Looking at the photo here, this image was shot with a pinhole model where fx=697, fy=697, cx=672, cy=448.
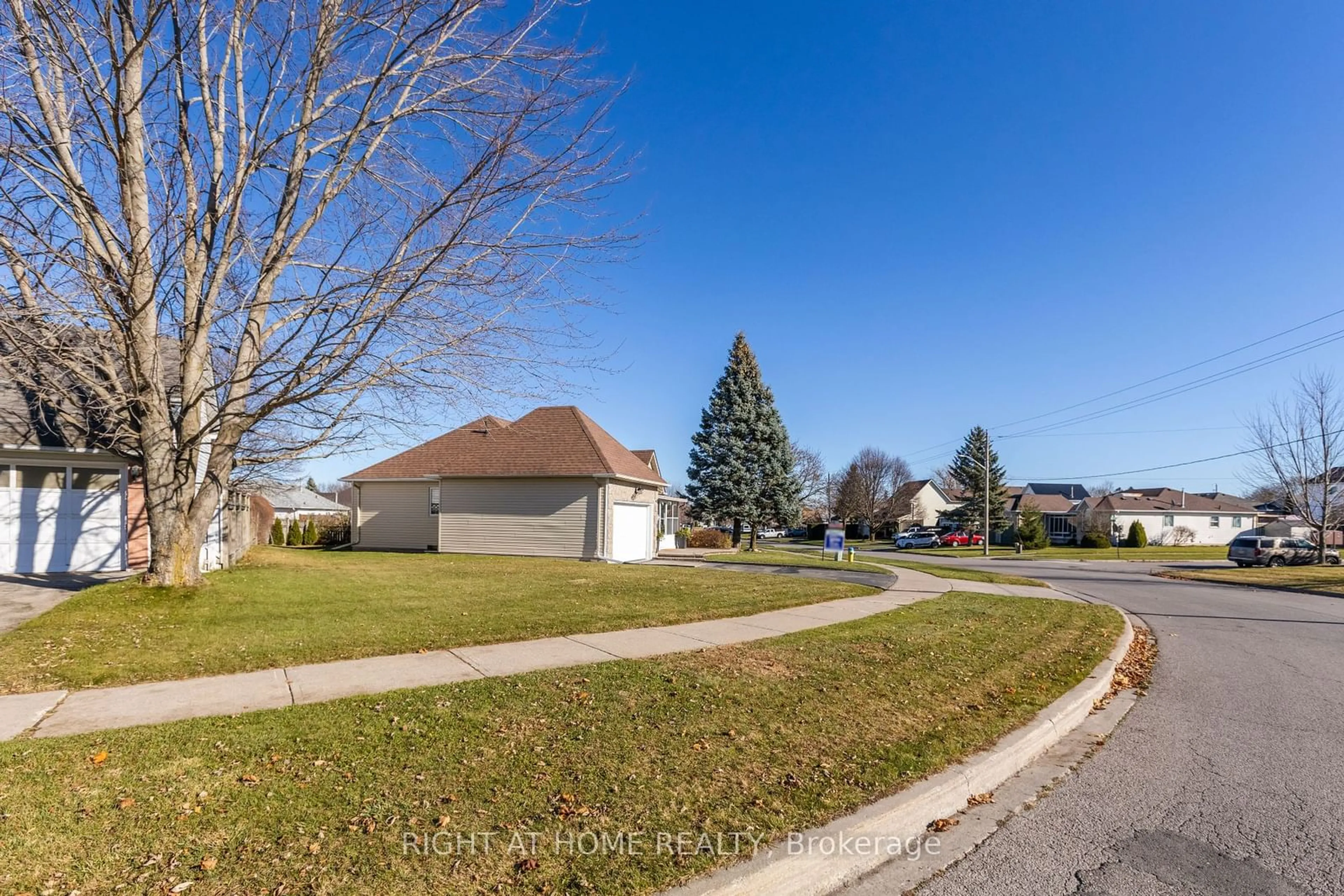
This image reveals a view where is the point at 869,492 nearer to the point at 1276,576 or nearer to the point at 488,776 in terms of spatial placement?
the point at 1276,576

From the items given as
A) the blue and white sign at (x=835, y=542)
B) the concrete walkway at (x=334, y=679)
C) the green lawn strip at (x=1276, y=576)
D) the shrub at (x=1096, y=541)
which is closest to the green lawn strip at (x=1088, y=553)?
the shrub at (x=1096, y=541)

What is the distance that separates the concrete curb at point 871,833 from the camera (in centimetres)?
320

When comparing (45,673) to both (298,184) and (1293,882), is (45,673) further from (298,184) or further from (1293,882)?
(1293,882)

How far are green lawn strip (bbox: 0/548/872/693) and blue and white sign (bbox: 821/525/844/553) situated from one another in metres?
7.89

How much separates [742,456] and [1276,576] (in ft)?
68.1

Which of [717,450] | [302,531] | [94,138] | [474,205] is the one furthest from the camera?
[717,450]

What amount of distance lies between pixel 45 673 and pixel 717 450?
30.0 metres

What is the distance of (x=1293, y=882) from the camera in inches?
135

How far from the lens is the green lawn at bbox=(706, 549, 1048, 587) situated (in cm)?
1875

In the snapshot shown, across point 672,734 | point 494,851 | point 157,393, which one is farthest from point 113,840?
point 157,393

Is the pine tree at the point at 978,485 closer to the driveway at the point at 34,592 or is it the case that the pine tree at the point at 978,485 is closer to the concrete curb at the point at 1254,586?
the concrete curb at the point at 1254,586

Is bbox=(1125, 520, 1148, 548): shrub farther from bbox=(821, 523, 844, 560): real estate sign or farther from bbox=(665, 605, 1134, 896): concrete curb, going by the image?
bbox=(665, 605, 1134, 896): concrete curb

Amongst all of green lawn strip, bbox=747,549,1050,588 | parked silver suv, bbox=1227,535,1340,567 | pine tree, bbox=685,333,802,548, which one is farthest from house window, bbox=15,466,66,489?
parked silver suv, bbox=1227,535,1340,567

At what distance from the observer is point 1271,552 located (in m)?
28.4
